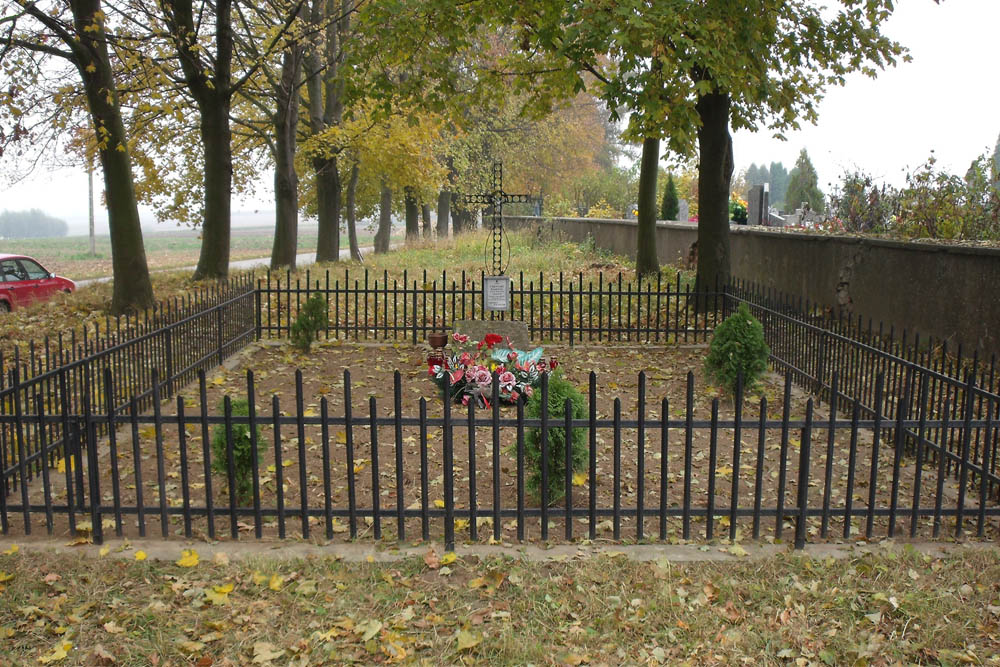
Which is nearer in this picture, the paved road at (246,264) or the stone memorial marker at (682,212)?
the paved road at (246,264)

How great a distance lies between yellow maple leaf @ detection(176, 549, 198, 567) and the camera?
5.03 metres

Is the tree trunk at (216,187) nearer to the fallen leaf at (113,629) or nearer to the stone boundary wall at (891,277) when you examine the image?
the stone boundary wall at (891,277)

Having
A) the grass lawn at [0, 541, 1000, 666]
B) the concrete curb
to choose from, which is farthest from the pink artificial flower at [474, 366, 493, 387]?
the grass lawn at [0, 541, 1000, 666]

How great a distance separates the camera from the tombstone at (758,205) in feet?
85.6

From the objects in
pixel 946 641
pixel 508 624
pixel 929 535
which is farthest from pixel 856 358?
pixel 508 624

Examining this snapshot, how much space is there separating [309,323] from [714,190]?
24.7 feet

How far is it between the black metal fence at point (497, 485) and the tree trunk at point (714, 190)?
755cm

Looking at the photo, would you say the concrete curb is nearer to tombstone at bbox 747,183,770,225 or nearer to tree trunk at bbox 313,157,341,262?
tree trunk at bbox 313,157,341,262

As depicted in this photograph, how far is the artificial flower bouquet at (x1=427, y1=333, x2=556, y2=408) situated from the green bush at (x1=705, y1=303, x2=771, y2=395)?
207cm

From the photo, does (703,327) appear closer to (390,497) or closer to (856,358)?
(856,358)

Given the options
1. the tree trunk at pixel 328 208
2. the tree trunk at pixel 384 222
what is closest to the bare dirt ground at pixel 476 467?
the tree trunk at pixel 328 208

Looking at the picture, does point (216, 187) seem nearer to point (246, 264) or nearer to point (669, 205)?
point (669, 205)

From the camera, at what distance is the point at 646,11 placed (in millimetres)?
11211

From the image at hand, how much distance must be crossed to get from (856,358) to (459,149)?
1235 inches
